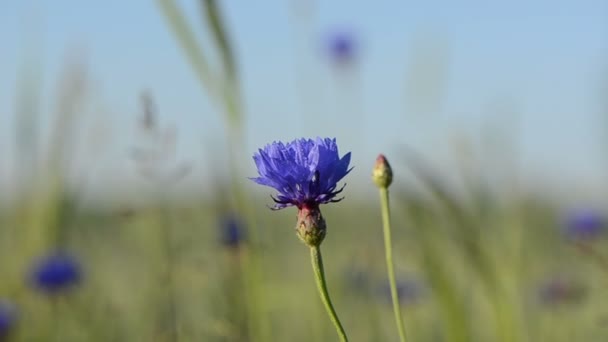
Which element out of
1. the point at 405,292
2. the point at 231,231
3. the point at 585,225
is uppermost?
the point at 231,231

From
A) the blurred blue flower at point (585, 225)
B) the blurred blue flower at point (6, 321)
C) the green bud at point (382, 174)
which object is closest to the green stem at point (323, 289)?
the green bud at point (382, 174)

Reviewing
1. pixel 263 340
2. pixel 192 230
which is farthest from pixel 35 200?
pixel 263 340

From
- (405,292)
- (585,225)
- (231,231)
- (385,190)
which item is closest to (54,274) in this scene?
(231,231)

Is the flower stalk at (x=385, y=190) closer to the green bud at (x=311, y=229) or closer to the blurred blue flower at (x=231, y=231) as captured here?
the green bud at (x=311, y=229)

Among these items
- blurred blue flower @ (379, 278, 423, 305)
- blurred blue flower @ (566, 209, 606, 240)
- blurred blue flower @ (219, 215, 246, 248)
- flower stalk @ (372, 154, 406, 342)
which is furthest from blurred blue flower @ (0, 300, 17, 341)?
flower stalk @ (372, 154, 406, 342)

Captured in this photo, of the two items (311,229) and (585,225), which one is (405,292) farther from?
(311,229)

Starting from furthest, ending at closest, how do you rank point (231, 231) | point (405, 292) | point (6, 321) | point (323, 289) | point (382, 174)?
point (405, 292), point (6, 321), point (231, 231), point (382, 174), point (323, 289)

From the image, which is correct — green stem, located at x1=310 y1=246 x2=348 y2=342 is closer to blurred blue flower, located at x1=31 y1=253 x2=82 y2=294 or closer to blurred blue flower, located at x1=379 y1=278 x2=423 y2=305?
blurred blue flower, located at x1=31 y1=253 x2=82 y2=294
